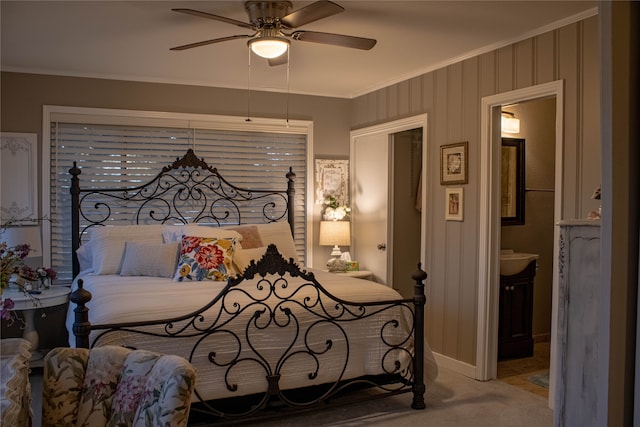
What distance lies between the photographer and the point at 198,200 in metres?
5.23

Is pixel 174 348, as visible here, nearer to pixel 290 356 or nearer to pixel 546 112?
pixel 290 356

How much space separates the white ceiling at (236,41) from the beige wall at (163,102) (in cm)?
10

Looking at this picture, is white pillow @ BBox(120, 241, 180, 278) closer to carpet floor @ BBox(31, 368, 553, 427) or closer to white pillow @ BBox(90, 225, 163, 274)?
white pillow @ BBox(90, 225, 163, 274)

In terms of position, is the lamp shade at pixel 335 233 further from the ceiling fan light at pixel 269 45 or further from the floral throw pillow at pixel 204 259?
the ceiling fan light at pixel 269 45

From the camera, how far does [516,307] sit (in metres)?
4.76

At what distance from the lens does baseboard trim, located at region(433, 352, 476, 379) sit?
14.0 feet

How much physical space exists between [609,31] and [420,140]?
→ 5021 millimetres

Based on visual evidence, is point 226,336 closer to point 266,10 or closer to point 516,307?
point 266,10

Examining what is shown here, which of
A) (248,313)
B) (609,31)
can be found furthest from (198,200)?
(609,31)

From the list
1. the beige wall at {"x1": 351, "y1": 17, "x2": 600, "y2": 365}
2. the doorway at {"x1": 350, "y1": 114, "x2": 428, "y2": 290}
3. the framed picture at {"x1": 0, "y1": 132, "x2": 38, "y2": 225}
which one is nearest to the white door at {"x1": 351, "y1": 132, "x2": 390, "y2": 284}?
the doorway at {"x1": 350, "y1": 114, "x2": 428, "y2": 290}

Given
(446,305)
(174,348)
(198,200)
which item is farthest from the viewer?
(198,200)

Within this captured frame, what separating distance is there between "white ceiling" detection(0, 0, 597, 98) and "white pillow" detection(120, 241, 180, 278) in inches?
59.7

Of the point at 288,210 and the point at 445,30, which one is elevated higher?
the point at 445,30

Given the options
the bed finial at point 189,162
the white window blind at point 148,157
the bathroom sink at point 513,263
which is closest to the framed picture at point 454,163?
the bathroom sink at point 513,263
